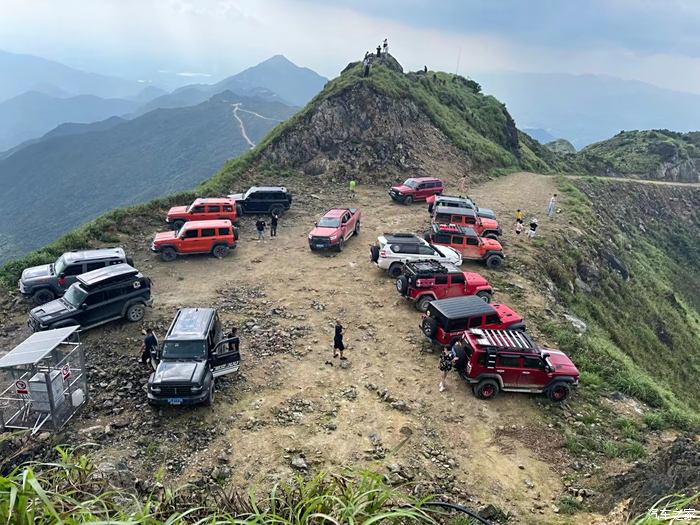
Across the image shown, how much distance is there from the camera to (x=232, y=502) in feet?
16.0

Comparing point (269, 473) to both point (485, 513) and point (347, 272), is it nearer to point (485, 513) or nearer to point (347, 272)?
point (485, 513)

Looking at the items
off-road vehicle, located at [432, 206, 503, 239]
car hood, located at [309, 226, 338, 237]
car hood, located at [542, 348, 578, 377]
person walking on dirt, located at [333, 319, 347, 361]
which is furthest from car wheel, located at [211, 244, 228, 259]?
car hood, located at [542, 348, 578, 377]

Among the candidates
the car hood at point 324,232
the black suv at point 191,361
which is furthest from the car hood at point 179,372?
the car hood at point 324,232

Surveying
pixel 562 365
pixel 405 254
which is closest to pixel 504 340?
pixel 562 365

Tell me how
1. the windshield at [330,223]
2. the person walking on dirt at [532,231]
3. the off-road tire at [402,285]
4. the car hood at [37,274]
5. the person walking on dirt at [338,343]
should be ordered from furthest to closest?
1. the person walking on dirt at [532,231]
2. the windshield at [330,223]
3. the off-road tire at [402,285]
4. the car hood at [37,274]
5. the person walking on dirt at [338,343]

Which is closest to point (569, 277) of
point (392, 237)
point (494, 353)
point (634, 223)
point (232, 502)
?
point (392, 237)

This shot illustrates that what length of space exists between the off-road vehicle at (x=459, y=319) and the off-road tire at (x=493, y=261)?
700 cm

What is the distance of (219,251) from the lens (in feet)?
73.5

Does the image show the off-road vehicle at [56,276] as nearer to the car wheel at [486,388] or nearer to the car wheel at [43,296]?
the car wheel at [43,296]

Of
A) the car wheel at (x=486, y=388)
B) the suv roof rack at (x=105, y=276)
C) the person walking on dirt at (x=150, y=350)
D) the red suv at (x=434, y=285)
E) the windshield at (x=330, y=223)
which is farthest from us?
the windshield at (x=330, y=223)

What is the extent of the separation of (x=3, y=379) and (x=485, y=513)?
559 inches

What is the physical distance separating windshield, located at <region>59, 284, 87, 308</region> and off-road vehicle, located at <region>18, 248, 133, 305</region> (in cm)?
191

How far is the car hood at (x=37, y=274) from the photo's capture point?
1742 cm

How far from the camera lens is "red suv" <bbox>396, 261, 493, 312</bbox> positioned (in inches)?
703
